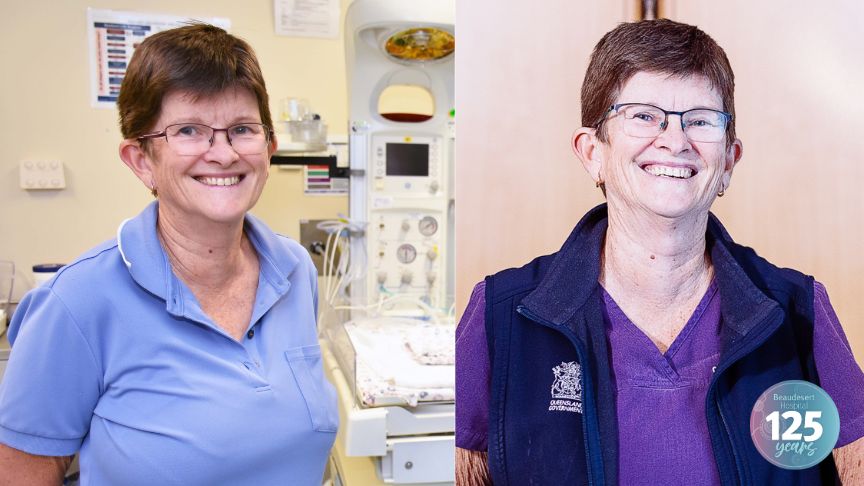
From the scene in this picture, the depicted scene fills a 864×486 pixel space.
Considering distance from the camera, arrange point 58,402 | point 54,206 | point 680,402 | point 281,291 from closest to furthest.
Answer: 1. point 680,402
2. point 58,402
3. point 281,291
4. point 54,206

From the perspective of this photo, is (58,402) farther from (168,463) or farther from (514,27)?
(514,27)

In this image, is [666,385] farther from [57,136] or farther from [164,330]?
[57,136]

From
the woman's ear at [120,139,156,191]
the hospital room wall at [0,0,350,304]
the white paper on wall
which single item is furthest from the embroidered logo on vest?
the white paper on wall

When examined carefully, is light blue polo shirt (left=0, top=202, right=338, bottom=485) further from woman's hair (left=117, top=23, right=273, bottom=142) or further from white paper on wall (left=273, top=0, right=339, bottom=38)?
white paper on wall (left=273, top=0, right=339, bottom=38)

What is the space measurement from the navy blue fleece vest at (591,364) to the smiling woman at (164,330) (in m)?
0.50

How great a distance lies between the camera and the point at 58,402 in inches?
35.6

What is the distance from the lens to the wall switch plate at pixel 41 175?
6.25 ft

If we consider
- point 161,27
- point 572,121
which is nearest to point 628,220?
point 572,121

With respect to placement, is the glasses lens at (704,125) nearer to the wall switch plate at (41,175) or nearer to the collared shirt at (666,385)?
the collared shirt at (666,385)

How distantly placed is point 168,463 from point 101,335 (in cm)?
21

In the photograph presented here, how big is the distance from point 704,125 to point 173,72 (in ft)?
2.29

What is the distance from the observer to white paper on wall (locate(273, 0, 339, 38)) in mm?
2301

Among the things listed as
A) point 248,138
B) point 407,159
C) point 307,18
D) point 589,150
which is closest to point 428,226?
point 407,159

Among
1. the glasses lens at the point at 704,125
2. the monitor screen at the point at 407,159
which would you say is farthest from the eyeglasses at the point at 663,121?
the monitor screen at the point at 407,159
